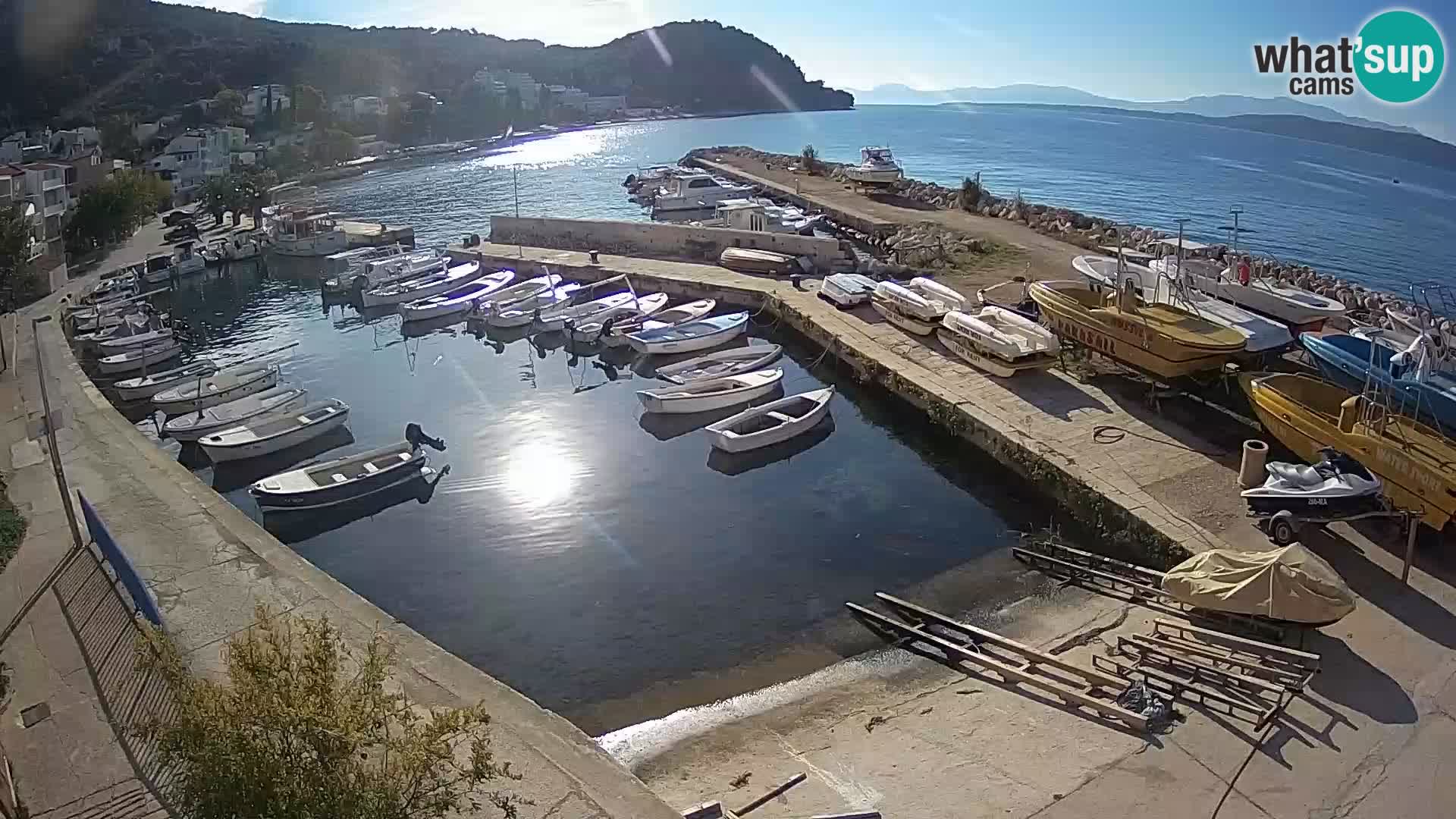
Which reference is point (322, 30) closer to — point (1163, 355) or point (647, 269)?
point (647, 269)

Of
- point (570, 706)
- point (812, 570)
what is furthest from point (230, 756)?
point (812, 570)

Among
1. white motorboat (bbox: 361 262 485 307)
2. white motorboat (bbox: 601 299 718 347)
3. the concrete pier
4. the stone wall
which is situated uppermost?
the stone wall

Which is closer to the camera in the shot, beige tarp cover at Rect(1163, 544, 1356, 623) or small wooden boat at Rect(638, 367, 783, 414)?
beige tarp cover at Rect(1163, 544, 1356, 623)

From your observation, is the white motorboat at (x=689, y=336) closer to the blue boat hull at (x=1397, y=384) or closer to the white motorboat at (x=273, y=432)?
the white motorboat at (x=273, y=432)

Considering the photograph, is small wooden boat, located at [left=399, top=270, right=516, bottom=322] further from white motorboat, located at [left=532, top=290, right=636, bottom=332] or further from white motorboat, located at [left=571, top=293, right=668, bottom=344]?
white motorboat, located at [left=571, top=293, right=668, bottom=344]

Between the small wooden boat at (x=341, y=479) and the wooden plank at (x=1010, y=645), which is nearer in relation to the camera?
the wooden plank at (x=1010, y=645)

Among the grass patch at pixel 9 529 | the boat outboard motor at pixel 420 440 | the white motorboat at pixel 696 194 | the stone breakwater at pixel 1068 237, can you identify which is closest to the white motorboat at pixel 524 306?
the boat outboard motor at pixel 420 440

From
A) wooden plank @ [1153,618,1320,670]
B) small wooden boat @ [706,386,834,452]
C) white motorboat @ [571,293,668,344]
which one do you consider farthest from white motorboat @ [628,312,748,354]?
wooden plank @ [1153,618,1320,670]
